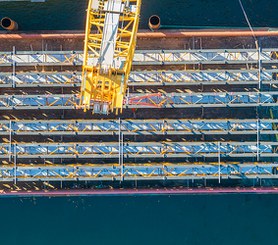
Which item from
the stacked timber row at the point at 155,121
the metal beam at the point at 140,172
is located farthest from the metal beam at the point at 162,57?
the metal beam at the point at 140,172

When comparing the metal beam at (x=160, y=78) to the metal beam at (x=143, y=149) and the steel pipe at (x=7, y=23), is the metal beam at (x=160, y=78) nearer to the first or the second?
the steel pipe at (x=7, y=23)

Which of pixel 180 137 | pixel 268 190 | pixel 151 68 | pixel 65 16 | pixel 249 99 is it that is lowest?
pixel 268 190

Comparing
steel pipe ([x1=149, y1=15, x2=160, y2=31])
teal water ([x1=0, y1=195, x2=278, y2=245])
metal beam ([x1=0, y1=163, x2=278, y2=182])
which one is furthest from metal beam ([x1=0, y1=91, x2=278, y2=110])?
teal water ([x1=0, y1=195, x2=278, y2=245])

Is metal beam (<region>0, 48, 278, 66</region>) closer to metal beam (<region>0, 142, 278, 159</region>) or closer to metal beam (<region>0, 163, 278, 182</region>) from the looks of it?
metal beam (<region>0, 142, 278, 159</region>)

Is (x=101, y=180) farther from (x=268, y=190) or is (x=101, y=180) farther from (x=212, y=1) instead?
(x=212, y=1)

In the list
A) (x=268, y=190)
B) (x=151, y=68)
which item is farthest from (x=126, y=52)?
(x=268, y=190)

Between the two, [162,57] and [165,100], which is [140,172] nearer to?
[165,100]
